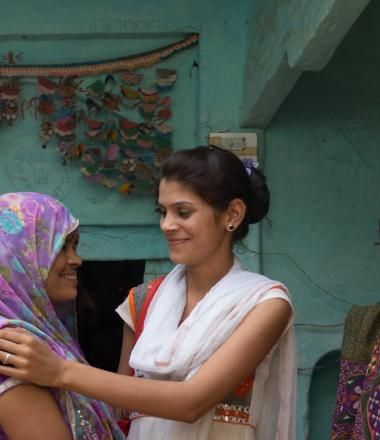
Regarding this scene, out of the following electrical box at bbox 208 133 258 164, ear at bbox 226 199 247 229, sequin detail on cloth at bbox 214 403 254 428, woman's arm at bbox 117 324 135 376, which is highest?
electrical box at bbox 208 133 258 164

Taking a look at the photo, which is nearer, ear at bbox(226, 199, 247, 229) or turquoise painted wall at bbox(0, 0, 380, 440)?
ear at bbox(226, 199, 247, 229)

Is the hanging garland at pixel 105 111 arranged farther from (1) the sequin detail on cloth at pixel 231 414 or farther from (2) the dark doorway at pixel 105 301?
(1) the sequin detail on cloth at pixel 231 414

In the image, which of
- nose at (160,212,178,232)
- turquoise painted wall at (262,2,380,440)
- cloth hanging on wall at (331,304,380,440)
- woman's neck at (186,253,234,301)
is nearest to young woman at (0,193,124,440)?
nose at (160,212,178,232)

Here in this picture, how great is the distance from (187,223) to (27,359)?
564mm

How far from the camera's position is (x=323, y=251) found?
362 centimetres

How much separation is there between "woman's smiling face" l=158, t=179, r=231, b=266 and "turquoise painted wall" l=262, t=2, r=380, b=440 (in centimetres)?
178

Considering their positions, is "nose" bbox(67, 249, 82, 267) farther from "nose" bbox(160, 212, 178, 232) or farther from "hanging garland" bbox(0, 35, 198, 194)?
"hanging garland" bbox(0, 35, 198, 194)

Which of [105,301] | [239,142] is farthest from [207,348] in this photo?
[105,301]

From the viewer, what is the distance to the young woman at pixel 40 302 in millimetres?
1442

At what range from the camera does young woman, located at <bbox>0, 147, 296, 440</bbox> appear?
162cm

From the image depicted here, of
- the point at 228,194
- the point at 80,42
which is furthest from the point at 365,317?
the point at 80,42

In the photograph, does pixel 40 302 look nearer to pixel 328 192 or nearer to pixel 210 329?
pixel 210 329

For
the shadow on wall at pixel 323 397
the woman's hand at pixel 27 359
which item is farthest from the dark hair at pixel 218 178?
the shadow on wall at pixel 323 397

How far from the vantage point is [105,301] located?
4.43 metres
